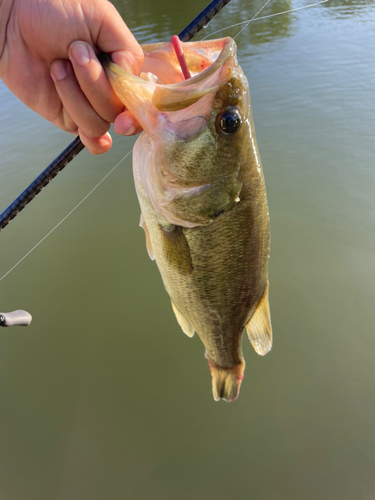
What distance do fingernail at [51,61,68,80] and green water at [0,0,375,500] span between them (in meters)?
2.67

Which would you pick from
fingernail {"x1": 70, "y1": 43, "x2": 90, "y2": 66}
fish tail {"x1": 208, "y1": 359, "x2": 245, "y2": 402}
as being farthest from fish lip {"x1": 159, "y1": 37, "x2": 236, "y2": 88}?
fish tail {"x1": 208, "y1": 359, "x2": 245, "y2": 402}

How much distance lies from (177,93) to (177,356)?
2.65 meters

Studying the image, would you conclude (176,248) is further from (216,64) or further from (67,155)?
(67,155)

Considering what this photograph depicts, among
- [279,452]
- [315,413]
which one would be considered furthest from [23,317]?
[315,413]

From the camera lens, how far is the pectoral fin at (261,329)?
5.27 ft

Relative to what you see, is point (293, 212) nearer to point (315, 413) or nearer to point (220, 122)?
point (315, 413)

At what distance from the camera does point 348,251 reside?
3.72 m

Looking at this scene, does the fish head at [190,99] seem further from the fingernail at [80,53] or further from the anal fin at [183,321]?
the anal fin at [183,321]

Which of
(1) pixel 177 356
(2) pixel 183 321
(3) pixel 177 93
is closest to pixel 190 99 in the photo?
(3) pixel 177 93

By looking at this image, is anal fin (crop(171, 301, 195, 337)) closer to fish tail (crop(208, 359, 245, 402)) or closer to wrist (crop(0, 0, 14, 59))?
fish tail (crop(208, 359, 245, 402))

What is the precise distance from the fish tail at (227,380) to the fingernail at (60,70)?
147 centimetres

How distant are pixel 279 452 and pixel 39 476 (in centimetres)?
190

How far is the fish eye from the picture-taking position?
112 centimetres

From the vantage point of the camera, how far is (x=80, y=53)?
1.04 metres
